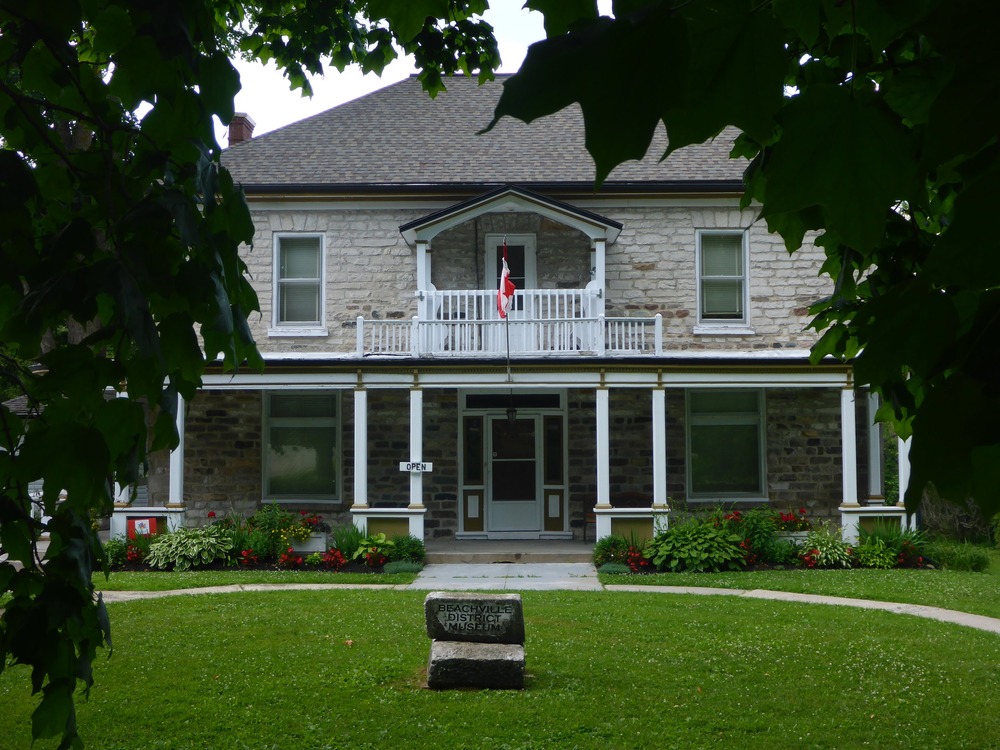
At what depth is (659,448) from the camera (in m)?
16.0

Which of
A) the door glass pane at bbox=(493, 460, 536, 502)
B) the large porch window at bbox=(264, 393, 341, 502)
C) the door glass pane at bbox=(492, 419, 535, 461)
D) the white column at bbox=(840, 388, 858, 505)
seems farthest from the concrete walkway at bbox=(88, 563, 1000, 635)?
the white column at bbox=(840, 388, 858, 505)

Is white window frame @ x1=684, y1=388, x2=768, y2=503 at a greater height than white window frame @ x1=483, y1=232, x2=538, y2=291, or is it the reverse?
white window frame @ x1=483, y1=232, x2=538, y2=291

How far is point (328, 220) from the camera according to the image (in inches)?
691

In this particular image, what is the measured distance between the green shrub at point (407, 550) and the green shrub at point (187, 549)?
2.66m

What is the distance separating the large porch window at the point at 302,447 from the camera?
58.2 feet

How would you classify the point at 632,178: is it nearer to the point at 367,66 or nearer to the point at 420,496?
the point at 420,496

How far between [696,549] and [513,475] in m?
3.97

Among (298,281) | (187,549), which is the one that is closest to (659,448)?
(298,281)

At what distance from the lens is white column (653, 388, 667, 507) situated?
15.9 m

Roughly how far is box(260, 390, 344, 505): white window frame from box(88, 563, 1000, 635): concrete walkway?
3131 millimetres

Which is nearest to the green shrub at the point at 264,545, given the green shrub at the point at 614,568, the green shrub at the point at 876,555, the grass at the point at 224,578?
the grass at the point at 224,578

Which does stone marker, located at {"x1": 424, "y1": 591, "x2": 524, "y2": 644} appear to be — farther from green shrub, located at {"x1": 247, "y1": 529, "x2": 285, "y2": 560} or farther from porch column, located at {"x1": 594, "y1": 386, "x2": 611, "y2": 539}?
green shrub, located at {"x1": 247, "y1": 529, "x2": 285, "y2": 560}

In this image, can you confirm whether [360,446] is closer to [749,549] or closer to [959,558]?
[749,549]

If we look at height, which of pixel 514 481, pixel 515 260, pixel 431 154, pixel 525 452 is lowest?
pixel 514 481
